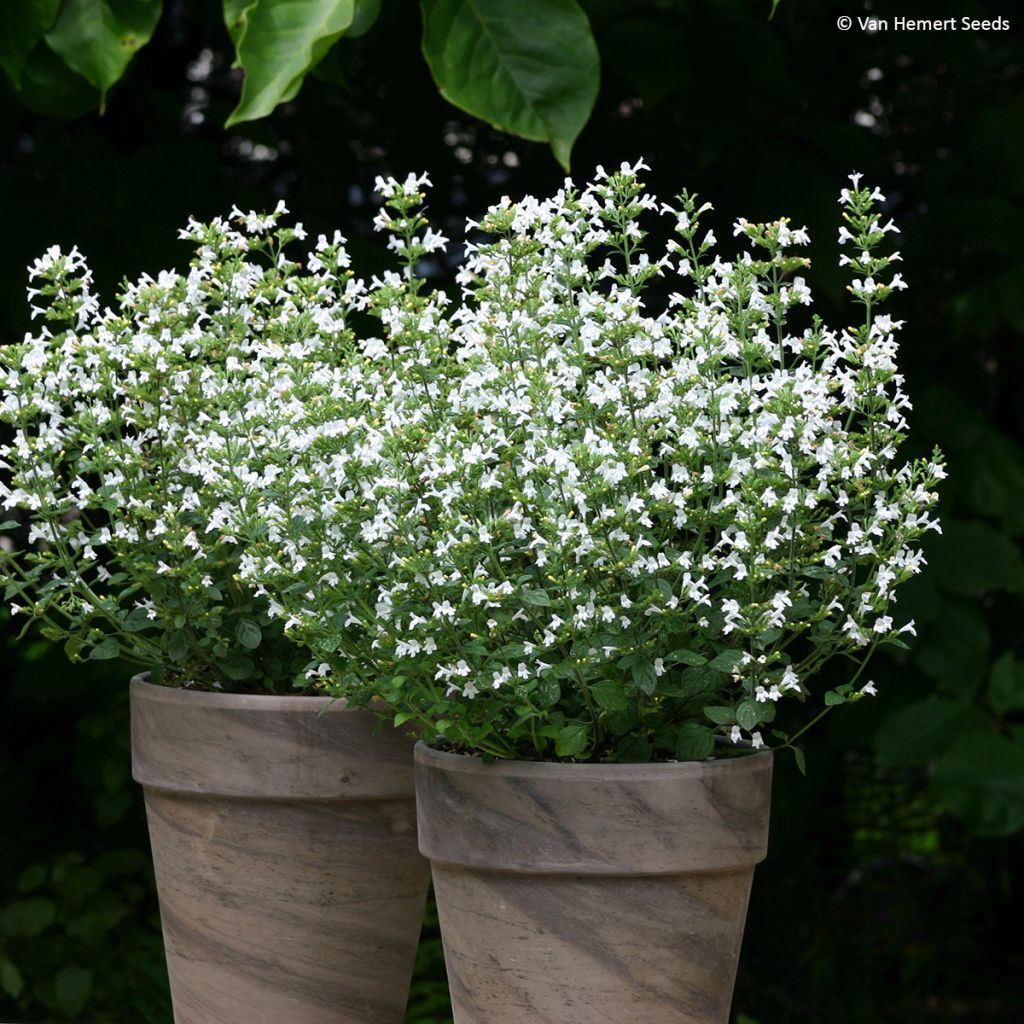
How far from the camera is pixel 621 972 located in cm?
→ 94

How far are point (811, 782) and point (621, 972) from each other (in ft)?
5.27

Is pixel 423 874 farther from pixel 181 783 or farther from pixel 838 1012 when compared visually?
pixel 838 1012

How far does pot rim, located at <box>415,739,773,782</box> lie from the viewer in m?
0.92

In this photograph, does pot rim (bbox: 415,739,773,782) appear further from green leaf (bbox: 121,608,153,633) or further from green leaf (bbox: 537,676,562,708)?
green leaf (bbox: 121,608,153,633)

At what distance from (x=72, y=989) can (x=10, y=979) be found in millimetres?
105

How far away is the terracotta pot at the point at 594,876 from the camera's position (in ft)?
3.03

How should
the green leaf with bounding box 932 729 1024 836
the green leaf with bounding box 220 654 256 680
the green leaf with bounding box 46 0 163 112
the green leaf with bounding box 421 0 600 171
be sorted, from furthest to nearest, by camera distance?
1. the green leaf with bounding box 932 729 1024 836
2. the green leaf with bounding box 46 0 163 112
3. the green leaf with bounding box 220 654 256 680
4. the green leaf with bounding box 421 0 600 171

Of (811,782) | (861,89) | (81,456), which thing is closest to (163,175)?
(81,456)

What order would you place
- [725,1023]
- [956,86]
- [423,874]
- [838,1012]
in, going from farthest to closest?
[838,1012] < [956,86] < [423,874] < [725,1023]

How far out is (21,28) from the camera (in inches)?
50.7

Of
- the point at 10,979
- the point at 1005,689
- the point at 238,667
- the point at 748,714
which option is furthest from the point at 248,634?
the point at 10,979

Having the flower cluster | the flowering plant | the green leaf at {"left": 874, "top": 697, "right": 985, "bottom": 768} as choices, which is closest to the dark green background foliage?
the green leaf at {"left": 874, "top": 697, "right": 985, "bottom": 768}

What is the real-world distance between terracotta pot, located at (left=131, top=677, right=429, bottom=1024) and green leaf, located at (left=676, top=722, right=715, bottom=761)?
0.26m

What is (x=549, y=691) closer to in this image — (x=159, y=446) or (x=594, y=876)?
(x=594, y=876)
